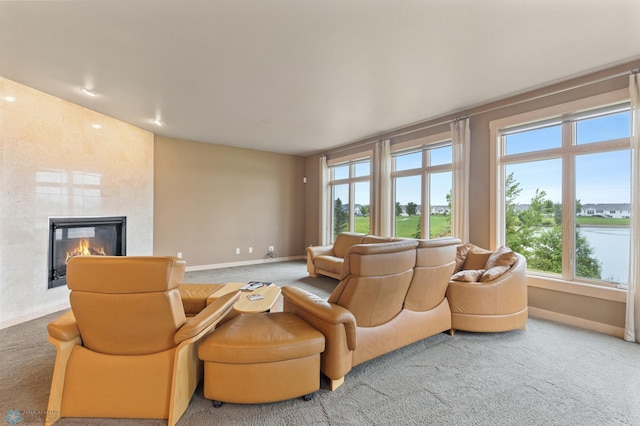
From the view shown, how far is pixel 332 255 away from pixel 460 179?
2840 millimetres

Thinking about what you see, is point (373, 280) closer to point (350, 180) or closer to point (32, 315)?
point (32, 315)

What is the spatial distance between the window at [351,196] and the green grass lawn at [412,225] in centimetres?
2

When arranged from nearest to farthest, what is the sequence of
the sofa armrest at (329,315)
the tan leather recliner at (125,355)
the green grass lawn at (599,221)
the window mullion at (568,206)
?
the tan leather recliner at (125,355)
the sofa armrest at (329,315)
the green grass lawn at (599,221)
the window mullion at (568,206)

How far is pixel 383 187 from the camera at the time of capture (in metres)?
5.34

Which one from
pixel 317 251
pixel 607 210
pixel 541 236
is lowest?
pixel 317 251

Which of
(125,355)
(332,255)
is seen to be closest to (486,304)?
(125,355)

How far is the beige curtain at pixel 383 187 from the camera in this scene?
532 cm

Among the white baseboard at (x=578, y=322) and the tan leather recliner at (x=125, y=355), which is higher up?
the tan leather recliner at (x=125, y=355)

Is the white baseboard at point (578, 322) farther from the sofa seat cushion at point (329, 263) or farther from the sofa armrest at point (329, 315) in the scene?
the sofa armrest at point (329, 315)

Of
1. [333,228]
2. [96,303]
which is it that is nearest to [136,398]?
[96,303]

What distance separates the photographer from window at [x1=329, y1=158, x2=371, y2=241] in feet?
20.2

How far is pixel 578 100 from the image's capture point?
3127mm

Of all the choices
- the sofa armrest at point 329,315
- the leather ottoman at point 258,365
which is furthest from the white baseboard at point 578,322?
the leather ottoman at point 258,365

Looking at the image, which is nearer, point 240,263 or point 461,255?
point 461,255
